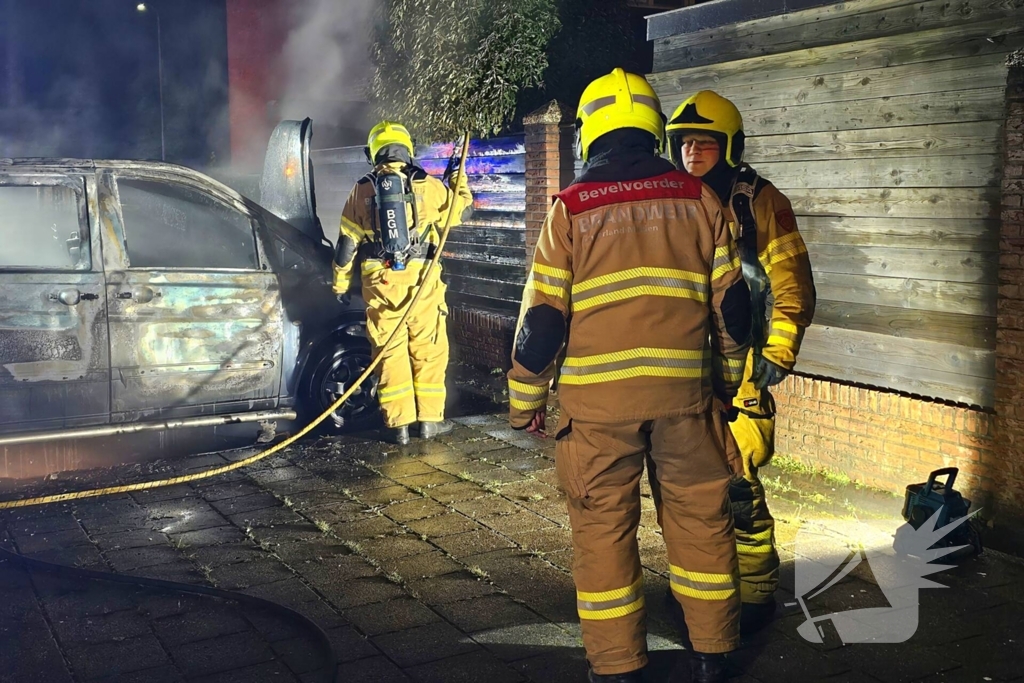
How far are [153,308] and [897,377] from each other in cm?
450

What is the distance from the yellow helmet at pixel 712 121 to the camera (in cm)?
399

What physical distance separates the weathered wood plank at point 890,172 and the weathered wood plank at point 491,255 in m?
3.27

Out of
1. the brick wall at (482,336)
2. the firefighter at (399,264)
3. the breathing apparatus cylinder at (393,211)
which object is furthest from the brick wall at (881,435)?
the brick wall at (482,336)

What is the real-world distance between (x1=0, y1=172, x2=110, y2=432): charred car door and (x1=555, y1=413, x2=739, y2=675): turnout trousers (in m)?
3.80

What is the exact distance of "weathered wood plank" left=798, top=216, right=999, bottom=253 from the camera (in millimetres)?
5238

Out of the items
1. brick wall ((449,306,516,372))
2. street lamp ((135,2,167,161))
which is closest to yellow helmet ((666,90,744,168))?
brick wall ((449,306,516,372))

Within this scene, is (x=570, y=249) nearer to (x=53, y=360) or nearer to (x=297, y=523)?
(x=297, y=523)

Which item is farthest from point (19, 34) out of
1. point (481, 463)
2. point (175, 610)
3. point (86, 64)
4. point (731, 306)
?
Answer: point (731, 306)

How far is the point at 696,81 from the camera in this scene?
6.99 metres

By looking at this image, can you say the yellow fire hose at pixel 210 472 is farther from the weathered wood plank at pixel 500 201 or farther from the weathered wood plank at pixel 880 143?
the weathered wood plank at pixel 500 201

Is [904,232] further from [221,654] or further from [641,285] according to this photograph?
[221,654]

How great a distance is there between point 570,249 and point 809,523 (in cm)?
267

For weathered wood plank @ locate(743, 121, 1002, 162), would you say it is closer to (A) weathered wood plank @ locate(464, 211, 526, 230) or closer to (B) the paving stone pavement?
(B) the paving stone pavement

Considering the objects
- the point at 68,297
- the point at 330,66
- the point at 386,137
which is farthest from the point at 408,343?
the point at 330,66
